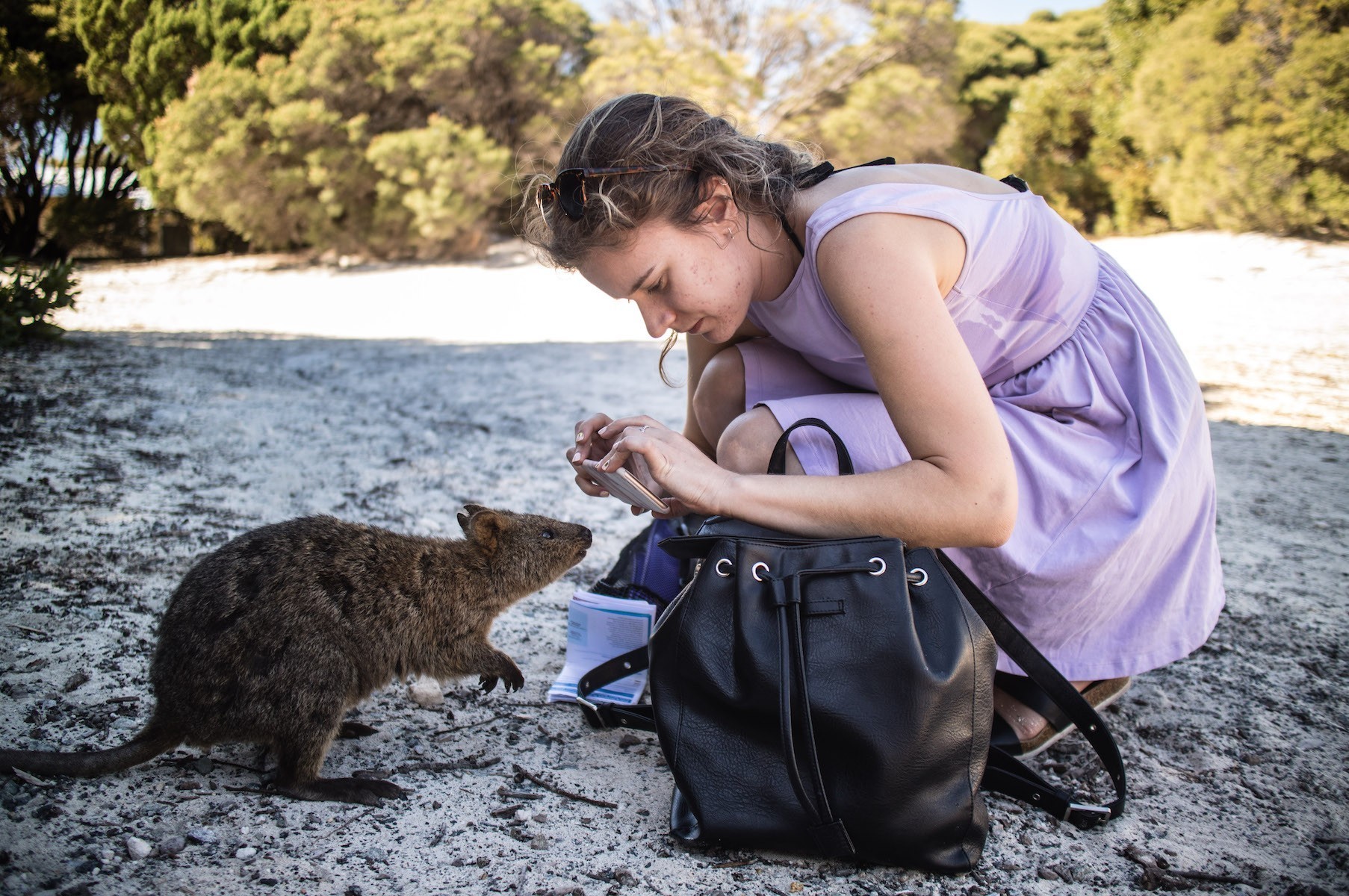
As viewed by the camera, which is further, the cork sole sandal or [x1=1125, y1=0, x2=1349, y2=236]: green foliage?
[x1=1125, y1=0, x2=1349, y2=236]: green foliage

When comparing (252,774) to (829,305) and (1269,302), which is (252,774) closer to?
(829,305)

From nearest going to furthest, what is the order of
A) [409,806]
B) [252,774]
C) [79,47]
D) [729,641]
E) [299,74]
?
[729,641] < [409,806] < [252,774] < [79,47] < [299,74]

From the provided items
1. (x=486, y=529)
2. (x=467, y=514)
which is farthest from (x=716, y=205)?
(x=467, y=514)

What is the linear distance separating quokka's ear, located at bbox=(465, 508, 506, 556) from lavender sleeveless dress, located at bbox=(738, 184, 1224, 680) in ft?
2.87

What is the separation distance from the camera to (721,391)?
242cm

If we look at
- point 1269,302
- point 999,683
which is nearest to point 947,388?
point 999,683

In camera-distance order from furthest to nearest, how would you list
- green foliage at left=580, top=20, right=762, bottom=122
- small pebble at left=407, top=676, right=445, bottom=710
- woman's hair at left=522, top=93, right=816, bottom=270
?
green foliage at left=580, top=20, right=762, bottom=122 < small pebble at left=407, top=676, right=445, bottom=710 < woman's hair at left=522, top=93, right=816, bottom=270

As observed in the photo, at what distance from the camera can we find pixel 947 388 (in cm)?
160

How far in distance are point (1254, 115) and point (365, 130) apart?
11.9 metres

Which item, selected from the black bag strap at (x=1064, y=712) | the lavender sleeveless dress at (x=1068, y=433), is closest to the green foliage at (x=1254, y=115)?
the lavender sleeveless dress at (x=1068, y=433)

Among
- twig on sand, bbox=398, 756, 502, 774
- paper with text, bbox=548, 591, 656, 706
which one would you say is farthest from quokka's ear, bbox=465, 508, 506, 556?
twig on sand, bbox=398, 756, 502, 774

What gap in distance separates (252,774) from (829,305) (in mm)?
1592

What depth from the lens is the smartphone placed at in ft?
5.79

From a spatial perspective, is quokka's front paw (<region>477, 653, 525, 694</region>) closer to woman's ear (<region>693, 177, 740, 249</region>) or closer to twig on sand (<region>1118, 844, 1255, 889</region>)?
woman's ear (<region>693, 177, 740, 249</region>)
